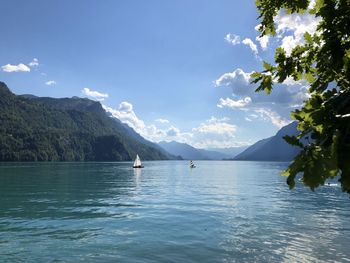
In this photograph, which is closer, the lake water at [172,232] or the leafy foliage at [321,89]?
the leafy foliage at [321,89]

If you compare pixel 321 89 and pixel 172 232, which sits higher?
pixel 321 89

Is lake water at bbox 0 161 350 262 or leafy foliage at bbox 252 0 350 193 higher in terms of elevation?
leafy foliage at bbox 252 0 350 193

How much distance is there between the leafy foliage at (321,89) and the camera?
3.14m

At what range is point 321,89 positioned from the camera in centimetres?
511

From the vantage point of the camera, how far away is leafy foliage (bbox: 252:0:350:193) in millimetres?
3139

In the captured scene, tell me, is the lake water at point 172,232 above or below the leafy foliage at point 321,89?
below

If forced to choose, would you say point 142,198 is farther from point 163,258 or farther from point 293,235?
point 163,258

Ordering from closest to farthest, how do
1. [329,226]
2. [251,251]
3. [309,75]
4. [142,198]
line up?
[309,75] < [251,251] < [329,226] < [142,198]

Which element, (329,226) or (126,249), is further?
(329,226)

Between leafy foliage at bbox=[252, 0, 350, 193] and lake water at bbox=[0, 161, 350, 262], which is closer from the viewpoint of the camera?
leafy foliage at bbox=[252, 0, 350, 193]

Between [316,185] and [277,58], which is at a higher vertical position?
[277,58]

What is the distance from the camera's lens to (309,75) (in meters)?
6.27

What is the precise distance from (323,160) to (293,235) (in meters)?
29.7

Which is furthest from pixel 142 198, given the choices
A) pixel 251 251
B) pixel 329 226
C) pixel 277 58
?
pixel 277 58
